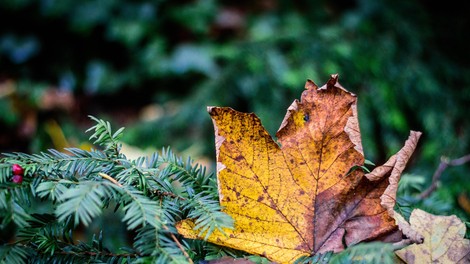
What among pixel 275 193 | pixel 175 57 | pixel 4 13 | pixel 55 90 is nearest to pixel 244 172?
pixel 275 193

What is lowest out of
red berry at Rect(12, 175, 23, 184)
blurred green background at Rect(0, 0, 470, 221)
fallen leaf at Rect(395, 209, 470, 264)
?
fallen leaf at Rect(395, 209, 470, 264)

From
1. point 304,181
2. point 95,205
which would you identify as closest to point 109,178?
point 95,205

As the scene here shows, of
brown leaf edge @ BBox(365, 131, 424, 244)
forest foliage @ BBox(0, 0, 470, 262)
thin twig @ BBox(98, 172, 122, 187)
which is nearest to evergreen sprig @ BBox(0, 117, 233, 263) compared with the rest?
thin twig @ BBox(98, 172, 122, 187)

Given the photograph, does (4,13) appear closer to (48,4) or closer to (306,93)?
(48,4)

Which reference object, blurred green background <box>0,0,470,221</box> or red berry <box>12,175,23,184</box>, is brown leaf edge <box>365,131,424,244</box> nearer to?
red berry <box>12,175,23,184</box>

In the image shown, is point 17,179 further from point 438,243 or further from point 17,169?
point 438,243

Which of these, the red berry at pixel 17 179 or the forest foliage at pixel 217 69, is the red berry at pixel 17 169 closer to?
the red berry at pixel 17 179

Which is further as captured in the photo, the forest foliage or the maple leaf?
the forest foliage
